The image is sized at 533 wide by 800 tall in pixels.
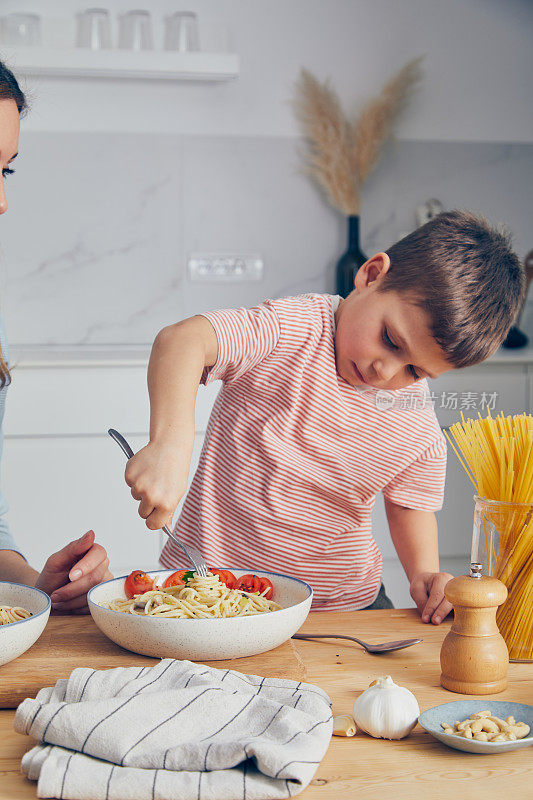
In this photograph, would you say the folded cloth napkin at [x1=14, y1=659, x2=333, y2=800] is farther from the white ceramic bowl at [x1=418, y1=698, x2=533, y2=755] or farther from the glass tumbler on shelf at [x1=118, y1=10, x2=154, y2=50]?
the glass tumbler on shelf at [x1=118, y1=10, x2=154, y2=50]

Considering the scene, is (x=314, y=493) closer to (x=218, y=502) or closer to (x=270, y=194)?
(x=218, y=502)

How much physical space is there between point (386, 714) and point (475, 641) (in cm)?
14

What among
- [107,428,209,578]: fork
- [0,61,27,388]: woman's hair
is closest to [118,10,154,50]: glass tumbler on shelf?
[0,61,27,388]: woman's hair

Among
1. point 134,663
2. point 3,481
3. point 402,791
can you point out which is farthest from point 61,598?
point 3,481

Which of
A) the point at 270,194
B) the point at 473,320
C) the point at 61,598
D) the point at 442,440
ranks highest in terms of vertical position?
the point at 270,194

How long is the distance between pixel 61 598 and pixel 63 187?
2308mm

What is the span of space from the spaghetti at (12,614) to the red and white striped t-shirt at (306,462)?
444 millimetres

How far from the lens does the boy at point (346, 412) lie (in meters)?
1.10

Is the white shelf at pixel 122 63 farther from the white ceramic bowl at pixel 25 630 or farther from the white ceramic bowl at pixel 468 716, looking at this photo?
the white ceramic bowl at pixel 468 716

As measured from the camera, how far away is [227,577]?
98 centimetres

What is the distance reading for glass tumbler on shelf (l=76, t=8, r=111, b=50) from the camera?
2.79 m

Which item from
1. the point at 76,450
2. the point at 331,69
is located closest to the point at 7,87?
the point at 76,450

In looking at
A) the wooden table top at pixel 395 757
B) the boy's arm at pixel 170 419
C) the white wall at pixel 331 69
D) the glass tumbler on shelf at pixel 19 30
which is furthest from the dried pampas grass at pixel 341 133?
the wooden table top at pixel 395 757

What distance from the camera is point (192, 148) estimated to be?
120 inches
